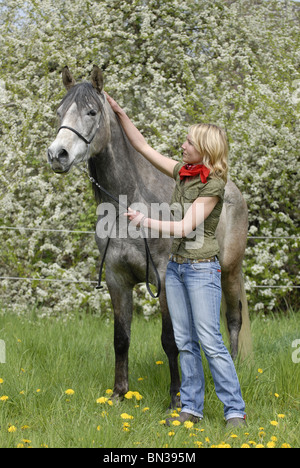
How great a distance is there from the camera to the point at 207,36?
7.75m

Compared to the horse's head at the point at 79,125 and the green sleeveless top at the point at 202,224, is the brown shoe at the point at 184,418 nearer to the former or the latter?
the green sleeveless top at the point at 202,224

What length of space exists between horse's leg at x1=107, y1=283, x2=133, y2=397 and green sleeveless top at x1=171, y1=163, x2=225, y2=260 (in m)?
0.77

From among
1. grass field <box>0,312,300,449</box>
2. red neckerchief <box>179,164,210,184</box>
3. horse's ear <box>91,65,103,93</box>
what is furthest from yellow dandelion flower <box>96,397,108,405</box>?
horse's ear <box>91,65,103,93</box>

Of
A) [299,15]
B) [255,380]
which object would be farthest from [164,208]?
[299,15]

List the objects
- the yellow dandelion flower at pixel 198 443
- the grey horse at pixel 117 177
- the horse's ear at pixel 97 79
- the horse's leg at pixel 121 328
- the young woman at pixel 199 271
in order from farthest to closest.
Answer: the horse's leg at pixel 121 328 < the horse's ear at pixel 97 79 < the grey horse at pixel 117 177 < the young woman at pixel 199 271 < the yellow dandelion flower at pixel 198 443

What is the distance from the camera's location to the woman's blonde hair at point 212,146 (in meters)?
2.79

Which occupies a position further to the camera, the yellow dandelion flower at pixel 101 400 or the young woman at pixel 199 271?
the yellow dandelion flower at pixel 101 400

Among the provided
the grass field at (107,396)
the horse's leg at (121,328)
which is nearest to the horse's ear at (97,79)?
the horse's leg at (121,328)

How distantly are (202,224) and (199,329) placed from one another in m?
0.58

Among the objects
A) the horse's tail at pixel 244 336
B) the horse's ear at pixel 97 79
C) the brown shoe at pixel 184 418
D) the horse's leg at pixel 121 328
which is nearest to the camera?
the brown shoe at pixel 184 418

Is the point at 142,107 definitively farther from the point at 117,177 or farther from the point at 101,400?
the point at 101,400

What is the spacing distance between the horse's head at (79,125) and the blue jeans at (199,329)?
2.75 feet

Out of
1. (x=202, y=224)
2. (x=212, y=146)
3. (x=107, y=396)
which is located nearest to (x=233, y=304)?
(x=107, y=396)

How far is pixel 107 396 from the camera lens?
11.4 feet
